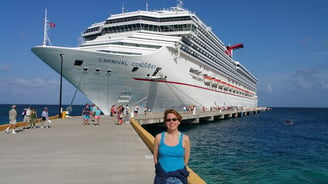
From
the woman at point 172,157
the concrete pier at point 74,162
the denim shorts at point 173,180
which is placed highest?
the woman at point 172,157

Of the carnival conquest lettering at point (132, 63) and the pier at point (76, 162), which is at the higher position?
the carnival conquest lettering at point (132, 63)

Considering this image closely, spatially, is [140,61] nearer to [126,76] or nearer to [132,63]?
[132,63]

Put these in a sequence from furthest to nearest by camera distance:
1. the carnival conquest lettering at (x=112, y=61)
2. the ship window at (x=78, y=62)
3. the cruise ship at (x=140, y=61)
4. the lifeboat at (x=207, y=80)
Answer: the lifeboat at (x=207, y=80)
the cruise ship at (x=140, y=61)
the carnival conquest lettering at (x=112, y=61)
the ship window at (x=78, y=62)

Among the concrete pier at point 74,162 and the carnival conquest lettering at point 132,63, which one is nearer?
the concrete pier at point 74,162

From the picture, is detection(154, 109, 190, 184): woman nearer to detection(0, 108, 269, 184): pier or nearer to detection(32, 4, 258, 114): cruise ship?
detection(0, 108, 269, 184): pier

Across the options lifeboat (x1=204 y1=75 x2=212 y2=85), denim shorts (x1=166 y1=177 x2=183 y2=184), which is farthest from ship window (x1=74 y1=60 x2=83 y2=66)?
lifeboat (x1=204 y1=75 x2=212 y2=85)

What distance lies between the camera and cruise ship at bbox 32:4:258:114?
2233 cm

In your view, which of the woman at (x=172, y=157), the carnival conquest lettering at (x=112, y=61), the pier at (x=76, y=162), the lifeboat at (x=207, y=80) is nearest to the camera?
the woman at (x=172, y=157)

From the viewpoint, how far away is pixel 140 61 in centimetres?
2377

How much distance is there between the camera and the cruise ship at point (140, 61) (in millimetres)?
22328

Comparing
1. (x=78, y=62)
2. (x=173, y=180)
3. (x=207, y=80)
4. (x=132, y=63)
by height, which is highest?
(x=207, y=80)

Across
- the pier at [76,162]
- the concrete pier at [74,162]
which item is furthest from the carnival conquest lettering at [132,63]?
the concrete pier at [74,162]

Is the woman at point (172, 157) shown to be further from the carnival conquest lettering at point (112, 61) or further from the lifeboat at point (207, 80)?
the lifeboat at point (207, 80)

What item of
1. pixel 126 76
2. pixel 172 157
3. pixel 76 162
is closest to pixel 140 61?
pixel 126 76
